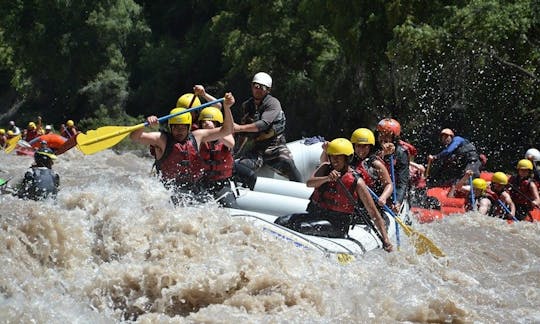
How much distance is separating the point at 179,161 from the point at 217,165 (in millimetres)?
508

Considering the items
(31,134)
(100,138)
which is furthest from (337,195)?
(31,134)

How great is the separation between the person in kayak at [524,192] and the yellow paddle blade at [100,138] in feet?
20.3

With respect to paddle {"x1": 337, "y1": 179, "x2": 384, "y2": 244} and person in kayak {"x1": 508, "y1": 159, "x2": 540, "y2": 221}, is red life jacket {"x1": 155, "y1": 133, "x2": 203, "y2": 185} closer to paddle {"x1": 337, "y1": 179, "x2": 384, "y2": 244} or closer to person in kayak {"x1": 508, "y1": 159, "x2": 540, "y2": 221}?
paddle {"x1": 337, "y1": 179, "x2": 384, "y2": 244}

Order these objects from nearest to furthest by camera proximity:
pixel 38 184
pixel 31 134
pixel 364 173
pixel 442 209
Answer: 1. pixel 364 173
2. pixel 38 184
3. pixel 442 209
4. pixel 31 134

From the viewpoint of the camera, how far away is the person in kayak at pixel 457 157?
11.5 meters

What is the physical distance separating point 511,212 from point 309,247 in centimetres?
505

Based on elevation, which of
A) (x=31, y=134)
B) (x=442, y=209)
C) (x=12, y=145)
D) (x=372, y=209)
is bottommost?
(x=31, y=134)

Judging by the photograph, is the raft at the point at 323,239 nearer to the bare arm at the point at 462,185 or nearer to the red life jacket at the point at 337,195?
the red life jacket at the point at 337,195

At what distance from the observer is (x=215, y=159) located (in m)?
7.39

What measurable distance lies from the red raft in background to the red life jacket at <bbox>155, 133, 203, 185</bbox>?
324 centimetres

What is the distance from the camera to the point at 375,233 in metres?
7.25

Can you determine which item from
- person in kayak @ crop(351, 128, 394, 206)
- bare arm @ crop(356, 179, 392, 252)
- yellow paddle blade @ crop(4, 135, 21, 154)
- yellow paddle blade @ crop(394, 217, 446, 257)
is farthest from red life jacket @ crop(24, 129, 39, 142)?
bare arm @ crop(356, 179, 392, 252)

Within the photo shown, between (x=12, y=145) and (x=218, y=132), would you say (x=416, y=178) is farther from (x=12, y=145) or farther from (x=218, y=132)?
(x=12, y=145)

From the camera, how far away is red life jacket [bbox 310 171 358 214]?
688cm
